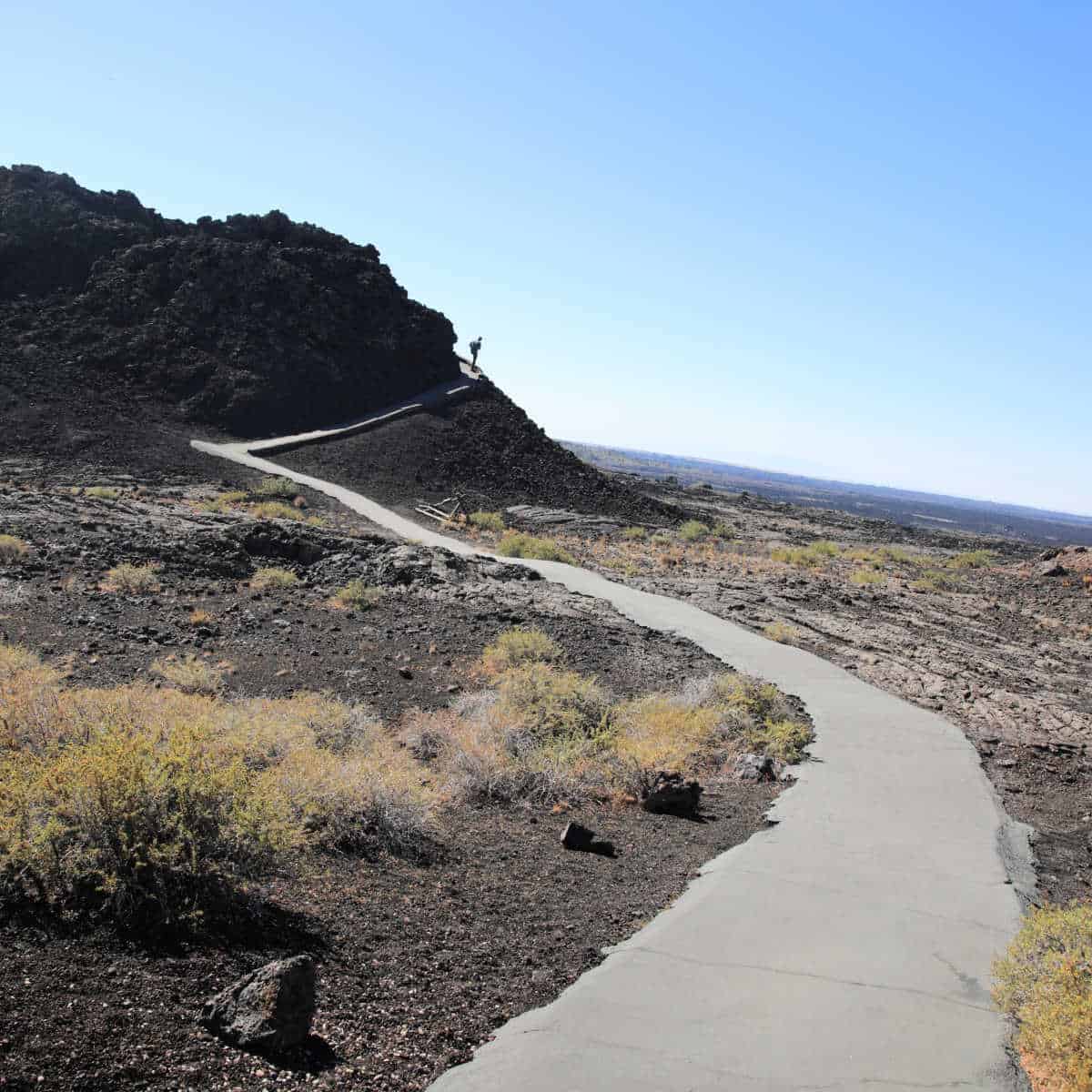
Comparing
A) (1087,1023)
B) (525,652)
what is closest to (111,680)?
(525,652)

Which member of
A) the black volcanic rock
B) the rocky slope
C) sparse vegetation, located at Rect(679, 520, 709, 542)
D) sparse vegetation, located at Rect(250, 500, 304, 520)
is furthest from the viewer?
the black volcanic rock

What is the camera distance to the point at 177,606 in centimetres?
1360

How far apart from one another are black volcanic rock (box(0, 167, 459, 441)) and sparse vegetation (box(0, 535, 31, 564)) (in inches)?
856

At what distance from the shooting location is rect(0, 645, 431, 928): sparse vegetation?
400 centimetres

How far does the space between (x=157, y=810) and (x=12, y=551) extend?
12450 mm

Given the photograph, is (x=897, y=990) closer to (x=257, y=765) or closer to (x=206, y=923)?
(x=206, y=923)

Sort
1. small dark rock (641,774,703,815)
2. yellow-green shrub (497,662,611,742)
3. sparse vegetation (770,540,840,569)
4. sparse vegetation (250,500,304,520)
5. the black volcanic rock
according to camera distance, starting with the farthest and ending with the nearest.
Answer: the black volcanic rock, sparse vegetation (770,540,840,569), sparse vegetation (250,500,304,520), yellow-green shrub (497,662,611,742), small dark rock (641,774,703,815)

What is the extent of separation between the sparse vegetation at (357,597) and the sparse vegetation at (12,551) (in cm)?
538

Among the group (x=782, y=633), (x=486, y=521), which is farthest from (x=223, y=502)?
(x=782, y=633)

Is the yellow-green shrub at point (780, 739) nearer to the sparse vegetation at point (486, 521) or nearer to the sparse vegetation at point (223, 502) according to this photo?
the sparse vegetation at point (223, 502)

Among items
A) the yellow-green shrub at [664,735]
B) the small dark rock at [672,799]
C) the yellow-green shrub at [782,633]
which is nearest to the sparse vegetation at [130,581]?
the yellow-green shrub at [664,735]

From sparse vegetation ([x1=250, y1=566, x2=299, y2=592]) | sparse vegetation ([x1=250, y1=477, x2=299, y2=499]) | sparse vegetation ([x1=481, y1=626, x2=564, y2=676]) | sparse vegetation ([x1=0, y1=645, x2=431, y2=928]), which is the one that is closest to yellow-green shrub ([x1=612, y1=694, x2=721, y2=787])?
sparse vegetation ([x1=481, y1=626, x2=564, y2=676])

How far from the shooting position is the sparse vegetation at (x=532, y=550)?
23594 mm

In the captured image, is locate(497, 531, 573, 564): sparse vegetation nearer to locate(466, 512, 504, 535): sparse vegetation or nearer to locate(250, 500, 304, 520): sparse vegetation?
locate(466, 512, 504, 535): sparse vegetation
